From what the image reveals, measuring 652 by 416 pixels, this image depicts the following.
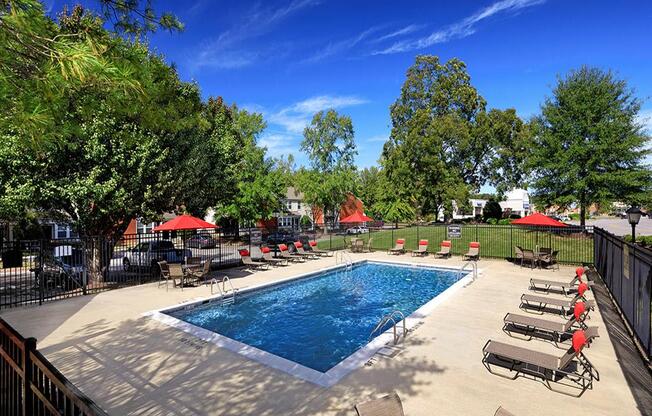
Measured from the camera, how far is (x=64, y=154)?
12.7 metres

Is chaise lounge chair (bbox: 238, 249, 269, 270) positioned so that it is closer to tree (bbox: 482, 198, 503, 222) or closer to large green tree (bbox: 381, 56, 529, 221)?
large green tree (bbox: 381, 56, 529, 221)

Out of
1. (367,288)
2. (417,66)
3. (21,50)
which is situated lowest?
(367,288)

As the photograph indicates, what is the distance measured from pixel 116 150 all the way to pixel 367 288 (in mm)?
11302

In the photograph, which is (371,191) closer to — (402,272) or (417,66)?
(417,66)

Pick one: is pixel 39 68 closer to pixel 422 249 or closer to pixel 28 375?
pixel 28 375

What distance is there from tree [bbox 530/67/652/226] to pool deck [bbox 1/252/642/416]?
20.3 meters

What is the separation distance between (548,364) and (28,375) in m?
7.09

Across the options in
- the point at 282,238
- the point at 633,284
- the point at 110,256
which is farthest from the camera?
the point at 282,238

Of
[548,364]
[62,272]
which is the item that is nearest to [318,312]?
[548,364]

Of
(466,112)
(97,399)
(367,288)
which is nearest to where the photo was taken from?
(97,399)

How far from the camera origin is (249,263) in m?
18.2

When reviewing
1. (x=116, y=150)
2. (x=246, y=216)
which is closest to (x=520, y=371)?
(x=116, y=150)

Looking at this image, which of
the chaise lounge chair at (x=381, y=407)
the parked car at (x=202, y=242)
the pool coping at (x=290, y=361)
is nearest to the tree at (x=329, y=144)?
the parked car at (x=202, y=242)

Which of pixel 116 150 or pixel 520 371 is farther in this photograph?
Result: pixel 116 150
